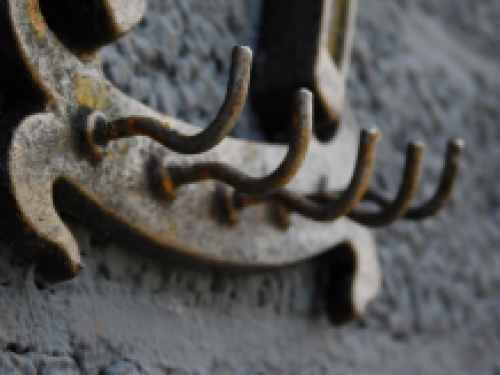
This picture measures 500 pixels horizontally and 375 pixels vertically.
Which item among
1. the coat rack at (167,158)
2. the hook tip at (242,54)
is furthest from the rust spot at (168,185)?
the hook tip at (242,54)

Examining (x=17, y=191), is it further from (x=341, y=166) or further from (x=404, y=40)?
(x=404, y=40)

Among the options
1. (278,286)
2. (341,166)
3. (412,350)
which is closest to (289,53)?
(341,166)

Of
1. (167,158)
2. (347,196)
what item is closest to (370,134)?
(347,196)

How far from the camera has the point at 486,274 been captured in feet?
2.98

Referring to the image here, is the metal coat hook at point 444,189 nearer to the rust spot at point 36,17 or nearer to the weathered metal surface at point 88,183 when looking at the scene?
the weathered metal surface at point 88,183

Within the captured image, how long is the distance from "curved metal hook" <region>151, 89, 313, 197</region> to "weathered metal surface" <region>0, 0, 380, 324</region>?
0.03 m

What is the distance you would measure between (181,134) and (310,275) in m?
0.31

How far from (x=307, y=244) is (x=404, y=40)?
0.38 m

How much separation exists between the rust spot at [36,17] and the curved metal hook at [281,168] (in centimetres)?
13

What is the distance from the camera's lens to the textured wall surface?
0.47 m

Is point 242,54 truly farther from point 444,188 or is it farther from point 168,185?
point 444,188

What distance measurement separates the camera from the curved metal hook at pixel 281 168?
43cm

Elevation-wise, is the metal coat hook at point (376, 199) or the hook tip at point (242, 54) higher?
the hook tip at point (242, 54)

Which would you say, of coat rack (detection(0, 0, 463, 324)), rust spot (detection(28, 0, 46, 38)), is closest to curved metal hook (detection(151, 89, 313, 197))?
coat rack (detection(0, 0, 463, 324))
